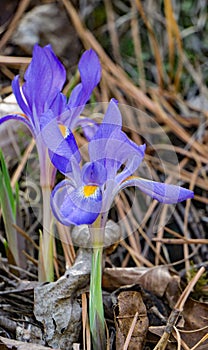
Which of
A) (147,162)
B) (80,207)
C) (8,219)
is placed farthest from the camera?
(147,162)

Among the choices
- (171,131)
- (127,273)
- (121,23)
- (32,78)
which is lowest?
(127,273)

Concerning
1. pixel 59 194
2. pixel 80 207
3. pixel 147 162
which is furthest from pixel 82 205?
pixel 147 162

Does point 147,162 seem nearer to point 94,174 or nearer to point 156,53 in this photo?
point 156,53

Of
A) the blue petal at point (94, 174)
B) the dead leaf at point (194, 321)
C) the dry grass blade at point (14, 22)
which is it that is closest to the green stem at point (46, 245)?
the blue petal at point (94, 174)

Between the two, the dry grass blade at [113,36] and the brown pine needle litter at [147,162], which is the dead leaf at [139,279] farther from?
the dry grass blade at [113,36]

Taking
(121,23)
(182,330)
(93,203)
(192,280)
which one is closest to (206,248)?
(192,280)

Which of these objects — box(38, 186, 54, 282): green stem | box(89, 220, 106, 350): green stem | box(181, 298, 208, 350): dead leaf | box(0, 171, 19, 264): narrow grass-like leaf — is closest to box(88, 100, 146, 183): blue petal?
box(89, 220, 106, 350): green stem

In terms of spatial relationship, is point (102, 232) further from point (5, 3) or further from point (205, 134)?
point (5, 3)
